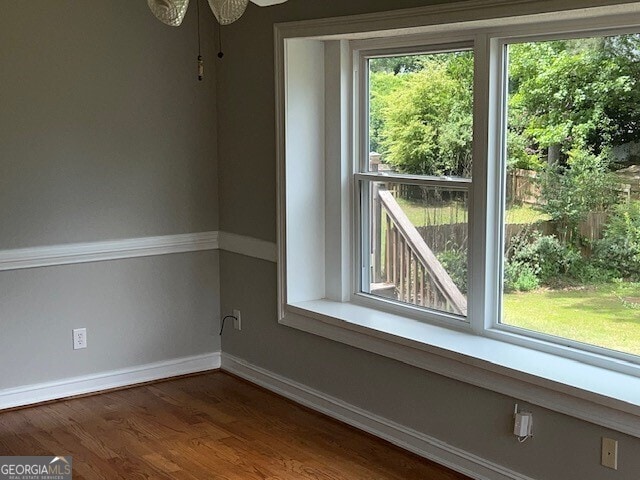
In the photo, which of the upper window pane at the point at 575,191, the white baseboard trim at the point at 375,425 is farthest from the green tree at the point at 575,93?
the white baseboard trim at the point at 375,425

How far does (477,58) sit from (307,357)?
1.74 m

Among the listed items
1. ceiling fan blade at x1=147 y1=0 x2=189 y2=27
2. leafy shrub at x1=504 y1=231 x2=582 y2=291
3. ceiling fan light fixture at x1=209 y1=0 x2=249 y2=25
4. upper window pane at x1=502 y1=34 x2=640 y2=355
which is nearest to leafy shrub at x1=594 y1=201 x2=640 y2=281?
upper window pane at x1=502 y1=34 x2=640 y2=355

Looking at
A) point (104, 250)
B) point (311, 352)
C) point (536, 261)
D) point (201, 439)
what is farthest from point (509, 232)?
point (104, 250)

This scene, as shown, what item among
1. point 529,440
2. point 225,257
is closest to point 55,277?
point 225,257

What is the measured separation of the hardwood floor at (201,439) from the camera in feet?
12.0

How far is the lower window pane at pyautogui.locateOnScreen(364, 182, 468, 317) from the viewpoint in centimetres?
388

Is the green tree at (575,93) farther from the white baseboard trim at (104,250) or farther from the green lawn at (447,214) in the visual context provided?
the white baseboard trim at (104,250)

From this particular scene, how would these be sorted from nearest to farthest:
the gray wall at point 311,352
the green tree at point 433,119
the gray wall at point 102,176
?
the gray wall at point 311,352
the green tree at point 433,119
the gray wall at point 102,176

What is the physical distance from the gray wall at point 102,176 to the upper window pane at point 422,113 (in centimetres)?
116

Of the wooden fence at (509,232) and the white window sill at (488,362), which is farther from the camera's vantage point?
the wooden fence at (509,232)

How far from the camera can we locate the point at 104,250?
4.64m

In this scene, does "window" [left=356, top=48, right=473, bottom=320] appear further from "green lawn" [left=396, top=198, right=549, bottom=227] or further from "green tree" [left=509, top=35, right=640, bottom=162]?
"green tree" [left=509, top=35, right=640, bottom=162]

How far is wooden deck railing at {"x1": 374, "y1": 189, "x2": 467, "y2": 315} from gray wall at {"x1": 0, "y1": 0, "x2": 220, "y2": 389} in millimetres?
1219

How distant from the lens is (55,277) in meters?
4.52
